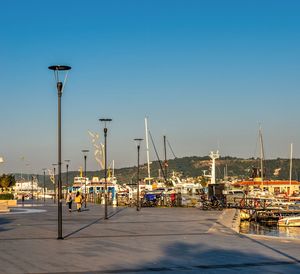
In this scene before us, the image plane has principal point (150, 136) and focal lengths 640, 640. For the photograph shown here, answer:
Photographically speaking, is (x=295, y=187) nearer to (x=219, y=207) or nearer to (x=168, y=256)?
(x=219, y=207)

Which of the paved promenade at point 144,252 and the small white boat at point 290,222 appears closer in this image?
the paved promenade at point 144,252

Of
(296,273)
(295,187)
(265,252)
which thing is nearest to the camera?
(296,273)

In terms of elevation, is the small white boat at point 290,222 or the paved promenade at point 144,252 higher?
the paved promenade at point 144,252

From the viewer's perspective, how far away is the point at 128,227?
30438 mm

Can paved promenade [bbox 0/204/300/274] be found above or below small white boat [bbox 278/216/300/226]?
above

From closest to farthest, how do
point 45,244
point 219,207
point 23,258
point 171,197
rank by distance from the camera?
1. point 23,258
2. point 45,244
3. point 219,207
4. point 171,197

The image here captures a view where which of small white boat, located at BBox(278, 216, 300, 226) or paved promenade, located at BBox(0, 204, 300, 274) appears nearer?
paved promenade, located at BBox(0, 204, 300, 274)

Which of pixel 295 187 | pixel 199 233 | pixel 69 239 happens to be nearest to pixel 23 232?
pixel 69 239

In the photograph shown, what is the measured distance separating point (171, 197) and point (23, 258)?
4430 centimetres

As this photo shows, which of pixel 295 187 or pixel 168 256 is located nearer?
pixel 168 256

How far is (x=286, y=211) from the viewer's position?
5775 cm

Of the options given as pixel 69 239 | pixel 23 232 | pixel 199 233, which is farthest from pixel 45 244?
pixel 199 233

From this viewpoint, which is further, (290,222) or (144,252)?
(290,222)

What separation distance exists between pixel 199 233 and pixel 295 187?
16666cm
